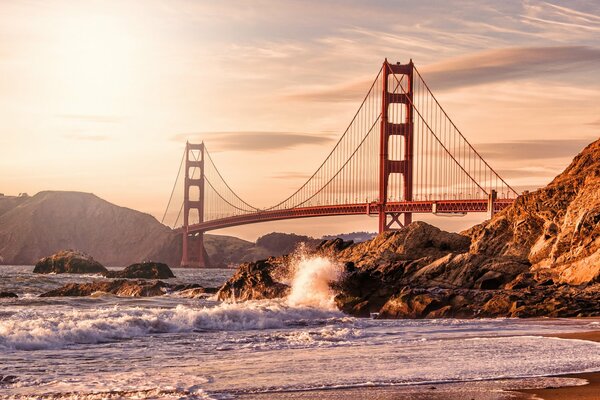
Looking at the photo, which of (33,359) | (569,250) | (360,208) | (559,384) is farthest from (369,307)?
(360,208)

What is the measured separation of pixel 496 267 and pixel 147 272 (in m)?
53.0

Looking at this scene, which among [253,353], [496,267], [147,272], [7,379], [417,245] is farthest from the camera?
[147,272]

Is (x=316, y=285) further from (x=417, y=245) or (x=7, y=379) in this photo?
(x=7, y=379)

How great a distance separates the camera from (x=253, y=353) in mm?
16812

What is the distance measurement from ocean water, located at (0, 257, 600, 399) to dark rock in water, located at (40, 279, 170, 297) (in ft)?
56.1

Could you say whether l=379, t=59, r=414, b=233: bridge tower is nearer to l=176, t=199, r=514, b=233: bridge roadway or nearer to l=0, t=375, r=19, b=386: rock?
l=176, t=199, r=514, b=233: bridge roadway

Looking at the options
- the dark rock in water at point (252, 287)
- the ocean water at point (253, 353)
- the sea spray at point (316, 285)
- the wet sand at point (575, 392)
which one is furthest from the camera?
the dark rock in water at point (252, 287)

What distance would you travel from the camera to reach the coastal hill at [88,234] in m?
169

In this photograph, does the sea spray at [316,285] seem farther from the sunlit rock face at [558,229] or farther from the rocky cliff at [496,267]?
the sunlit rock face at [558,229]

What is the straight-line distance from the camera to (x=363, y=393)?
1195 cm

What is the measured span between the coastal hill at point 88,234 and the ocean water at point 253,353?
135035 mm

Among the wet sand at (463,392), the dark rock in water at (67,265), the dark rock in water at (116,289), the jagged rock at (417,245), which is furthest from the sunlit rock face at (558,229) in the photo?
the dark rock in water at (67,265)

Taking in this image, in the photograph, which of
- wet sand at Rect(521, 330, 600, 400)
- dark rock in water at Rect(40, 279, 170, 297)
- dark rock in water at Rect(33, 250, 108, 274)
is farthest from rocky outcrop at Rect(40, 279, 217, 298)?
dark rock in water at Rect(33, 250, 108, 274)

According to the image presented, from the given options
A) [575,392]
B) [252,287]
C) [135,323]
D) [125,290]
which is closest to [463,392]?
[575,392]
